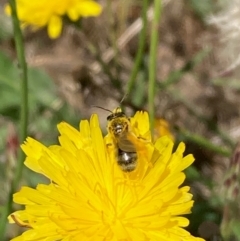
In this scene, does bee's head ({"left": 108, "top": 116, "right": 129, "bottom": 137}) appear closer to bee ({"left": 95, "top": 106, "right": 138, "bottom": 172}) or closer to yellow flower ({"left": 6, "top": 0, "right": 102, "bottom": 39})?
bee ({"left": 95, "top": 106, "right": 138, "bottom": 172})

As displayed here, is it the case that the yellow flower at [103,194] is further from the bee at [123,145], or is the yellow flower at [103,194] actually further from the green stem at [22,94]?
the green stem at [22,94]

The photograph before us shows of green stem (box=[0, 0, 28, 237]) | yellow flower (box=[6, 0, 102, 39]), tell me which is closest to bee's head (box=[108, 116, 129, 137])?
green stem (box=[0, 0, 28, 237])

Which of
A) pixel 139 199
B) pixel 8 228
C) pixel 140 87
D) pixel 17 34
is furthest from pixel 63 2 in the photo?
pixel 139 199

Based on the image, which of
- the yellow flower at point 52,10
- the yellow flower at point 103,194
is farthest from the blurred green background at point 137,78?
the yellow flower at point 103,194

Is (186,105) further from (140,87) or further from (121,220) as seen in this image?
(121,220)

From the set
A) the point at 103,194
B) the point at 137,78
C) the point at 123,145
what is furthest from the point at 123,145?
the point at 137,78

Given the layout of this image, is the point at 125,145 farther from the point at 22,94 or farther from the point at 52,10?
the point at 52,10
